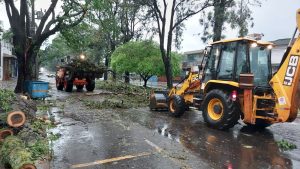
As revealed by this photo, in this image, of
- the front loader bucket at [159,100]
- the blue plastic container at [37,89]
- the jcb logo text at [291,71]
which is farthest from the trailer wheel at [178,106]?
the blue plastic container at [37,89]

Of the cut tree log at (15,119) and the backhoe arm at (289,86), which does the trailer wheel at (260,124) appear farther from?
the cut tree log at (15,119)

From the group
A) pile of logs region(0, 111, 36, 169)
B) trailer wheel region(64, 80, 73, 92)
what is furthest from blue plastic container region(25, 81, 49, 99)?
pile of logs region(0, 111, 36, 169)

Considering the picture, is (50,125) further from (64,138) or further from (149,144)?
(149,144)

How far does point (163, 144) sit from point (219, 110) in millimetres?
2738

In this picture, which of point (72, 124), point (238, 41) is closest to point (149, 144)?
point (72, 124)

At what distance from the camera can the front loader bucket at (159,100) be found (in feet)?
42.9

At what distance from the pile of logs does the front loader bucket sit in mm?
6967

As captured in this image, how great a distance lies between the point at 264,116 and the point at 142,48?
1909cm

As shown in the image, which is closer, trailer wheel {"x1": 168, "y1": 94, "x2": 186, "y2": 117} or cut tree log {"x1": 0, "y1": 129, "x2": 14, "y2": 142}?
cut tree log {"x1": 0, "y1": 129, "x2": 14, "y2": 142}

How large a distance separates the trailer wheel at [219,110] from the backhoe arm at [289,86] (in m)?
1.32

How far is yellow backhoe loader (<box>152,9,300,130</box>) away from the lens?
7672 mm

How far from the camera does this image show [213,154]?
22.1ft

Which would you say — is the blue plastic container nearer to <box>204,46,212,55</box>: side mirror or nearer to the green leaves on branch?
<box>204,46,212,55</box>: side mirror

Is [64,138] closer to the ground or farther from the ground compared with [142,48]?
closer to the ground
